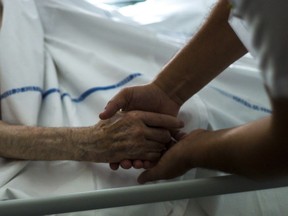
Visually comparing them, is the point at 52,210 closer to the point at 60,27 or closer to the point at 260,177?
the point at 260,177

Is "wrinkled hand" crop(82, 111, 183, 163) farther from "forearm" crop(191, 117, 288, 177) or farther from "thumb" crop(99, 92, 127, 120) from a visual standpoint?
"forearm" crop(191, 117, 288, 177)

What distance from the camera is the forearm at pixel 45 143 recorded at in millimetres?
979

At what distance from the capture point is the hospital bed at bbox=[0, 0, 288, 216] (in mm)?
686

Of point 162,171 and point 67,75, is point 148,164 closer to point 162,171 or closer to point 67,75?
point 162,171

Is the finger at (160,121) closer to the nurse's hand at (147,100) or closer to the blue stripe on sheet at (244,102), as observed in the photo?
the nurse's hand at (147,100)

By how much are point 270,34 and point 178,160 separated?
19.3 inches

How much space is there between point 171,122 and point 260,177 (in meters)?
0.33

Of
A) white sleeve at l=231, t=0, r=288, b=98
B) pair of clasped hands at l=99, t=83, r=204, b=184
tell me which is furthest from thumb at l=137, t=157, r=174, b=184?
white sleeve at l=231, t=0, r=288, b=98

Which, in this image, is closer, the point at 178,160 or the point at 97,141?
the point at 178,160

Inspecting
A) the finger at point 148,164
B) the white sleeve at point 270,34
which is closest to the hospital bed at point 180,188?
the finger at point 148,164

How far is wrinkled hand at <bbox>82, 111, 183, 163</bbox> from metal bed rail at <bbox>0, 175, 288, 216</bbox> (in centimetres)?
27

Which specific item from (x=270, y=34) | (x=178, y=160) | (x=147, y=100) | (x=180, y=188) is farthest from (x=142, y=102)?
(x=270, y=34)

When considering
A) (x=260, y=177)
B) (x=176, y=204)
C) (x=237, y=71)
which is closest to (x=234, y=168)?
(x=260, y=177)

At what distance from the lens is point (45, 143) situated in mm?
979
